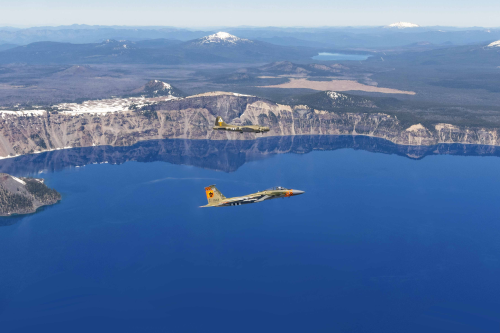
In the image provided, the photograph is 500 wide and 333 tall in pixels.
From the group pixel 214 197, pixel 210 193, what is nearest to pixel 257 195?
pixel 214 197

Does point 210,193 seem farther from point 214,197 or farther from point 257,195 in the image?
point 257,195

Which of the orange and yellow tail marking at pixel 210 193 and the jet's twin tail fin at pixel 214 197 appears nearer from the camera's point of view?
the orange and yellow tail marking at pixel 210 193

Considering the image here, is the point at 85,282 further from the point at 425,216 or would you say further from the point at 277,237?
the point at 425,216

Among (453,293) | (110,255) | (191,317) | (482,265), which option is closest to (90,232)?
(110,255)

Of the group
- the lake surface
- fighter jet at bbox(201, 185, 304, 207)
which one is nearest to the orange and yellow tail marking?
fighter jet at bbox(201, 185, 304, 207)

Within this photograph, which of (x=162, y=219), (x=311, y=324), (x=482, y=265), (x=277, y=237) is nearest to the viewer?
(x=311, y=324)

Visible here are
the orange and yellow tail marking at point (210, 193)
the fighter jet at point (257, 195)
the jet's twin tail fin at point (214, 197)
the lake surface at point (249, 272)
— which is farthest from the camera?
the lake surface at point (249, 272)

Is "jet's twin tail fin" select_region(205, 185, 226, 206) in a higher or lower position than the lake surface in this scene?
higher

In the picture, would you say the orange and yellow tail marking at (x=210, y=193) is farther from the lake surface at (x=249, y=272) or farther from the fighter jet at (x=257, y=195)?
the lake surface at (x=249, y=272)

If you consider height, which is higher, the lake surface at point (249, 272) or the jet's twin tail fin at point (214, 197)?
the jet's twin tail fin at point (214, 197)

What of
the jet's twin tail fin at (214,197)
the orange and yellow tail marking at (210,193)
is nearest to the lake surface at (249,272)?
the jet's twin tail fin at (214,197)

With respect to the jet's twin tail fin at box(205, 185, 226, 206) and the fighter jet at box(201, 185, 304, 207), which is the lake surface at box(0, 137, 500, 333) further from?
the fighter jet at box(201, 185, 304, 207)
